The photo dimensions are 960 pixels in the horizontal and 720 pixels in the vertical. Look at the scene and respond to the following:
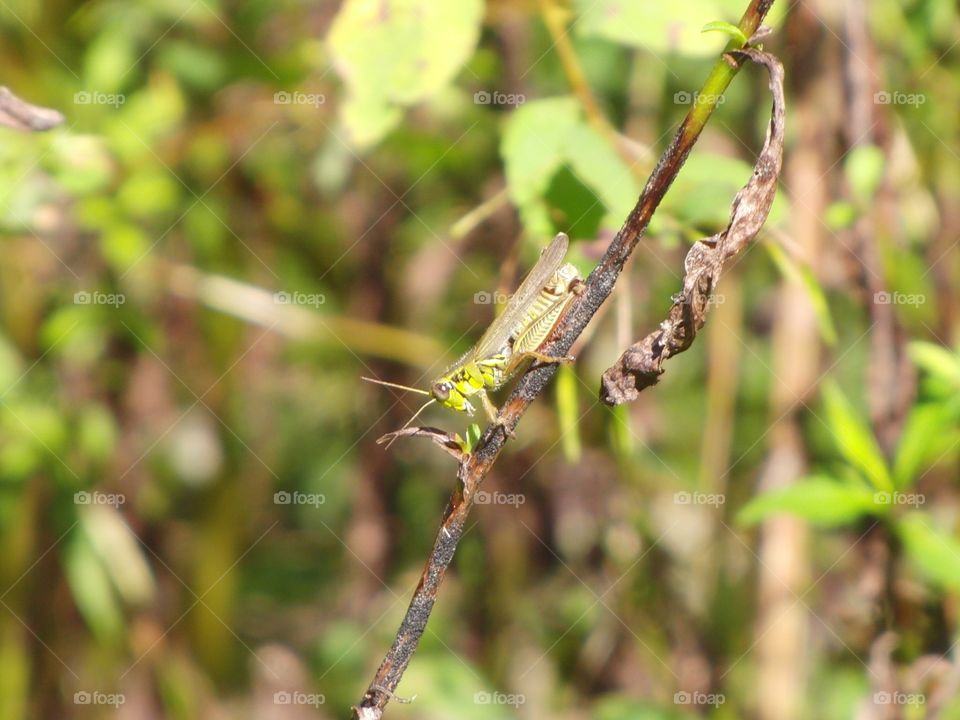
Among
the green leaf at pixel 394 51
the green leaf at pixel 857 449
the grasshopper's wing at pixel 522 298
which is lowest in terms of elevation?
the green leaf at pixel 857 449

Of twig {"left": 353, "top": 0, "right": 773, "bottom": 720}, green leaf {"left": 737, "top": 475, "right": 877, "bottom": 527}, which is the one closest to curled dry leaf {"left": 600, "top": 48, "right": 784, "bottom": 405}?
twig {"left": 353, "top": 0, "right": 773, "bottom": 720}

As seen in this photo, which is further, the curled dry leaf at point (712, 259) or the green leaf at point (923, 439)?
the green leaf at point (923, 439)

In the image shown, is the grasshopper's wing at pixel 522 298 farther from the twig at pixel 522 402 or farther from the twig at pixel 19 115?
the twig at pixel 19 115

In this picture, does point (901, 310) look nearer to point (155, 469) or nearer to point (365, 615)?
point (365, 615)

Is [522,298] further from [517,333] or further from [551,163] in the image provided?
[551,163]

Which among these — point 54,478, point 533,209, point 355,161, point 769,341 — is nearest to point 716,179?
point 533,209

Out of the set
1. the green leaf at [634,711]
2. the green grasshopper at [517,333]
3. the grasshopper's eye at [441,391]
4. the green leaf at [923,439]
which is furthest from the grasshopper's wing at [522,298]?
the green leaf at [634,711]

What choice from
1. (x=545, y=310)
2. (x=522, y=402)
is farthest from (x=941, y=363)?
(x=522, y=402)
